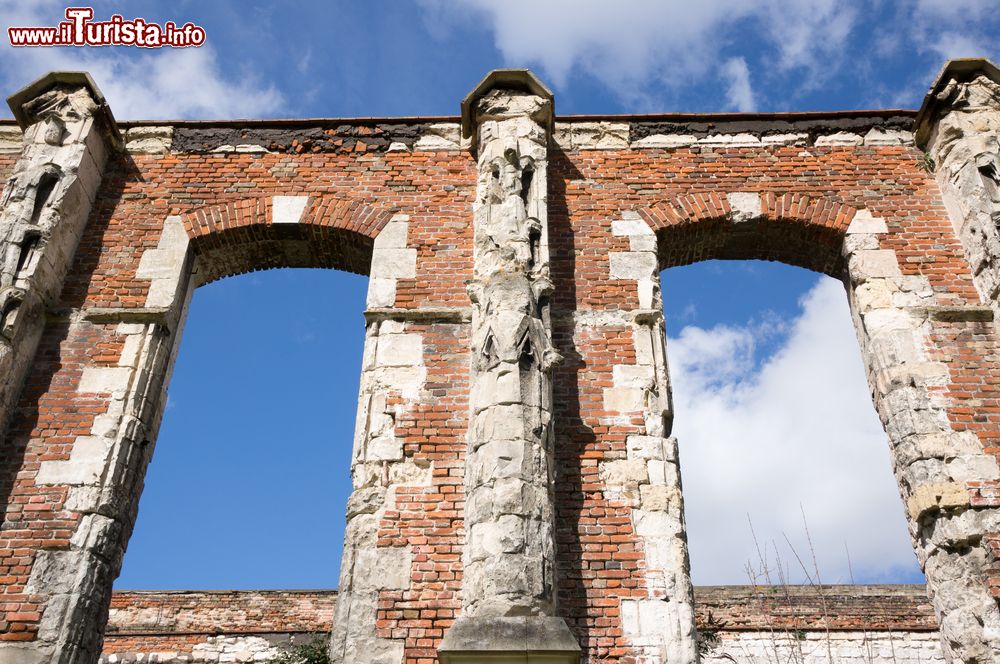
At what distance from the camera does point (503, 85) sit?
894cm

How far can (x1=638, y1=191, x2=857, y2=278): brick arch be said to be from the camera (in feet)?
27.8

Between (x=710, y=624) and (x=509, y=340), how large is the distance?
727cm

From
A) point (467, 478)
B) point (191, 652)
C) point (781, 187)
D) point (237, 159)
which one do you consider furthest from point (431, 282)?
point (191, 652)

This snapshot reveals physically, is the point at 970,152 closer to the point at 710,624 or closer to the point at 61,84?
the point at 710,624

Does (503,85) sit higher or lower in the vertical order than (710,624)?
higher

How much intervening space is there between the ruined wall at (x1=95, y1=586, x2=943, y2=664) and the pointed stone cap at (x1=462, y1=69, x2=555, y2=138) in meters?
7.53

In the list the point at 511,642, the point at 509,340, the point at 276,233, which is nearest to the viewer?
the point at 511,642

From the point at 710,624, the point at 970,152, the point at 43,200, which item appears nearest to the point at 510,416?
the point at 43,200

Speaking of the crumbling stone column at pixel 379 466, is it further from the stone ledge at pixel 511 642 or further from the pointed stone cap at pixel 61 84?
the pointed stone cap at pixel 61 84

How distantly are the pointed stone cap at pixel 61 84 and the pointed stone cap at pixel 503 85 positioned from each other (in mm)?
3819

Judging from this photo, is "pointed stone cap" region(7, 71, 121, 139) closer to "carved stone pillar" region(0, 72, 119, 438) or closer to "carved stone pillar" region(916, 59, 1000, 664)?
"carved stone pillar" region(0, 72, 119, 438)

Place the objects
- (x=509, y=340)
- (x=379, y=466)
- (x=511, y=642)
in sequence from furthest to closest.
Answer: (x=379, y=466) → (x=509, y=340) → (x=511, y=642)

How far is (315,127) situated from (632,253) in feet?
12.5

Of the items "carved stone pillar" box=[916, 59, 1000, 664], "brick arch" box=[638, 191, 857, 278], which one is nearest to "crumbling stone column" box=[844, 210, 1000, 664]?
"carved stone pillar" box=[916, 59, 1000, 664]
